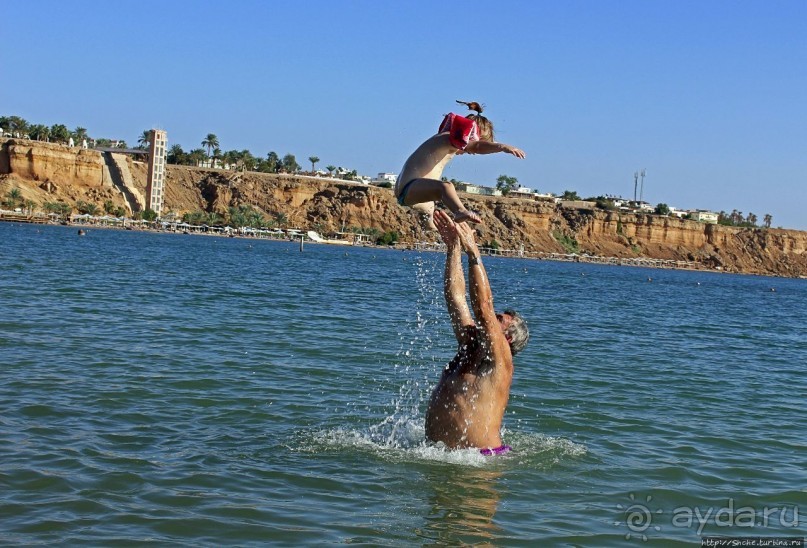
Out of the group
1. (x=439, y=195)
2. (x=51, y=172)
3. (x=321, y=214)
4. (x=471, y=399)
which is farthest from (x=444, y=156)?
(x=321, y=214)

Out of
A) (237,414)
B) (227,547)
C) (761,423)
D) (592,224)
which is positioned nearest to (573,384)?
(761,423)

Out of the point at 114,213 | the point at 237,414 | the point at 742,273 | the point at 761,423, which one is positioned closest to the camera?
the point at 237,414

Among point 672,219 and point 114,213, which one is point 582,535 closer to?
point 114,213

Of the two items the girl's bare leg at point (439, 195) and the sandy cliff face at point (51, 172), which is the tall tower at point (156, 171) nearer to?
the sandy cliff face at point (51, 172)

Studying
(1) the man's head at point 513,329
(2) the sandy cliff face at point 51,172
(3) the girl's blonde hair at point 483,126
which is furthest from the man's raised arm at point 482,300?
(2) the sandy cliff face at point 51,172

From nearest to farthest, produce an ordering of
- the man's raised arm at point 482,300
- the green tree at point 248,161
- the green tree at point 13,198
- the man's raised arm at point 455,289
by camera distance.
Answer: the man's raised arm at point 482,300, the man's raised arm at point 455,289, the green tree at point 13,198, the green tree at point 248,161

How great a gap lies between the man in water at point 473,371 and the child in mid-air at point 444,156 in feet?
1.73

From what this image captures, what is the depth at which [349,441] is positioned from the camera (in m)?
10.6

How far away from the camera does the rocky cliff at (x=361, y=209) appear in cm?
13062

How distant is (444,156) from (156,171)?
143 meters

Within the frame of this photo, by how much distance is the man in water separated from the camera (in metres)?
8.69

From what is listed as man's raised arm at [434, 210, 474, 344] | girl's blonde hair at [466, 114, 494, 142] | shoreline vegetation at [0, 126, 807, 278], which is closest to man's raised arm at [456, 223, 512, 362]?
man's raised arm at [434, 210, 474, 344]

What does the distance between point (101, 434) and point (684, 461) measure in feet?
21.7

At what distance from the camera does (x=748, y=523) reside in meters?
8.37
